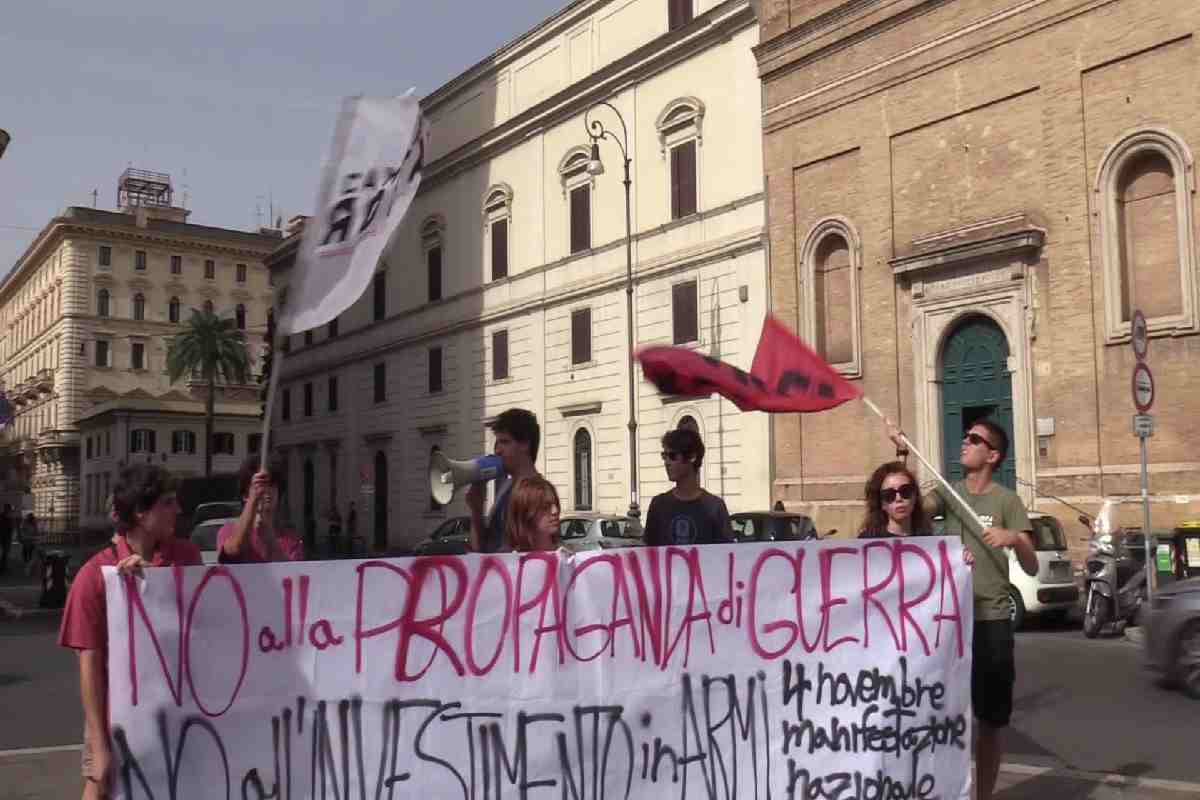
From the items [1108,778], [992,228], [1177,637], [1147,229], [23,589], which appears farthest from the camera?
[23,589]

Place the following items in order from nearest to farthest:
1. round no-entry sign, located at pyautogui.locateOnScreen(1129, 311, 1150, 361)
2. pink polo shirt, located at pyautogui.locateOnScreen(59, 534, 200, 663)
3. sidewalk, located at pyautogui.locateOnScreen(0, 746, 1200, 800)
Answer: pink polo shirt, located at pyautogui.locateOnScreen(59, 534, 200, 663), sidewalk, located at pyautogui.locateOnScreen(0, 746, 1200, 800), round no-entry sign, located at pyautogui.locateOnScreen(1129, 311, 1150, 361)

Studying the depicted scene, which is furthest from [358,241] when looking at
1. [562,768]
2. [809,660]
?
[809,660]

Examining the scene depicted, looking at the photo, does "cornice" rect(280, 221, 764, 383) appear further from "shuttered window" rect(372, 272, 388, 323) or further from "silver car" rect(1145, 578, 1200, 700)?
"silver car" rect(1145, 578, 1200, 700)

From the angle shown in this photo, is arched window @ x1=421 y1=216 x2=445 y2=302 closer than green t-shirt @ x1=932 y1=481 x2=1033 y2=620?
No

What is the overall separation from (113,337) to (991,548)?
9065 cm

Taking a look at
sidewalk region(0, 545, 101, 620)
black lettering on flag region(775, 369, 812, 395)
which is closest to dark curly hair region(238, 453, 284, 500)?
black lettering on flag region(775, 369, 812, 395)

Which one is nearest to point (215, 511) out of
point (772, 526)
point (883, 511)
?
point (772, 526)

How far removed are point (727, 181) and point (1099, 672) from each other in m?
19.5

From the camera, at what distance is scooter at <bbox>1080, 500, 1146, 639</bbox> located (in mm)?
14281

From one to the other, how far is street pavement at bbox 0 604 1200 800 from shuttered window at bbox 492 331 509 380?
23958 millimetres

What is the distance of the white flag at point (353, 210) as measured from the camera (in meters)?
4.72

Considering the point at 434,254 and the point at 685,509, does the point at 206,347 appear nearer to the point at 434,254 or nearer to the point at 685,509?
the point at 434,254

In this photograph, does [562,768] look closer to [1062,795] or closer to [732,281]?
[1062,795]

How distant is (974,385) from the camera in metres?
23.4
